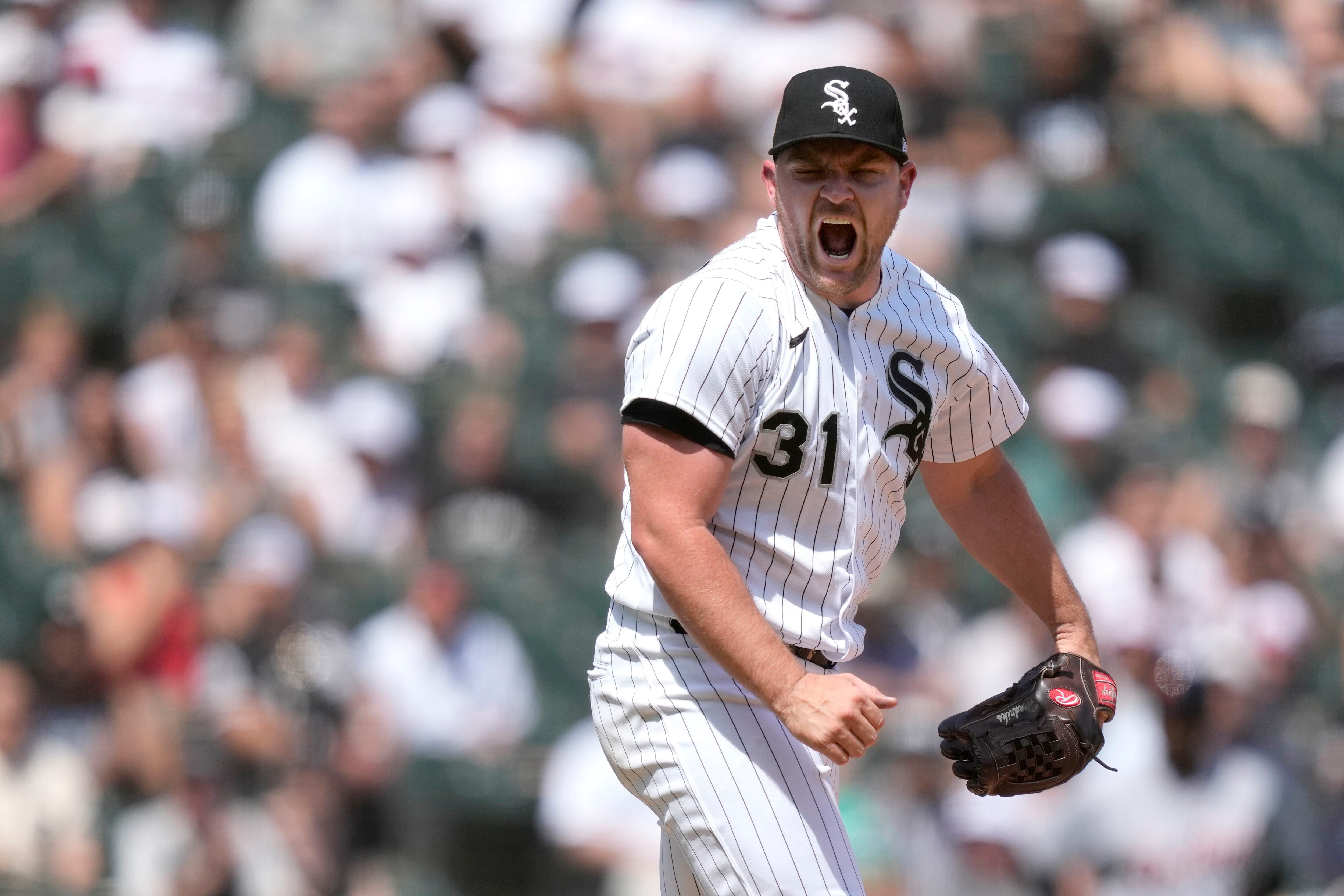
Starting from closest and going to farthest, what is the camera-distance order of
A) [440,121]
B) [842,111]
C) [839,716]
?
[839,716] < [842,111] < [440,121]

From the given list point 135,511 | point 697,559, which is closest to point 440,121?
point 135,511

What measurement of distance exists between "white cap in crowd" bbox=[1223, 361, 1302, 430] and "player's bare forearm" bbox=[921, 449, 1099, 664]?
367 cm

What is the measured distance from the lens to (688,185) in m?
7.43

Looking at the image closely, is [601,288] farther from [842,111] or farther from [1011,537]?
[842,111]

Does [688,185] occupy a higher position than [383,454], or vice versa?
[688,185]

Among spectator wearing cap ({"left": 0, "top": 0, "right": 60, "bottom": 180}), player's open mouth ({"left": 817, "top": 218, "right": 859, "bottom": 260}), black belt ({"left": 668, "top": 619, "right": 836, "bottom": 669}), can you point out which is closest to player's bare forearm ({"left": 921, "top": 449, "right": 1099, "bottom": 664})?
black belt ({"left": 668, "top": 619, "right": 836, "bottom": 669})

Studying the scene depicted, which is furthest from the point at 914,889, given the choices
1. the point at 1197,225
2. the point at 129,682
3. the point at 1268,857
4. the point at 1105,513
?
the point at 1197,225

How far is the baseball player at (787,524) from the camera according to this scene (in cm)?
266

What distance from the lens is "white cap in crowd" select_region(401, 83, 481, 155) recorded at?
309 inches

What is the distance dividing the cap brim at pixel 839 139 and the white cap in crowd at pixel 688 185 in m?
4.56

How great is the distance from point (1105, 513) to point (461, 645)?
2409 mm

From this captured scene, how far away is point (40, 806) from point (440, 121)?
3570 millimetres

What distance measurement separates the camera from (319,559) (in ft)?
21.5

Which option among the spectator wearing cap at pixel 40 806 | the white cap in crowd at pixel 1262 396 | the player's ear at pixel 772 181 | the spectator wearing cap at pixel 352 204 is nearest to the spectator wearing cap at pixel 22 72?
the spectator wearing cap at pixel 352 204
